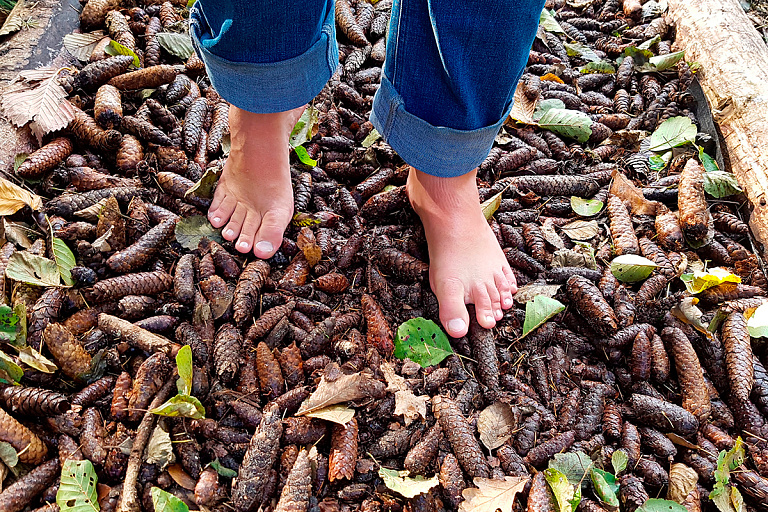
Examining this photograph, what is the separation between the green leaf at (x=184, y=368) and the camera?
1.31 m

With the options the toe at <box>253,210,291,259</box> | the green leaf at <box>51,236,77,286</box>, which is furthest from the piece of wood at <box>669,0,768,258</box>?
the green leaf at <box>51,236,77,286</box>

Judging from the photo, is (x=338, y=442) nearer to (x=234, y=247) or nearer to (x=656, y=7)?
(x=234, y=247)

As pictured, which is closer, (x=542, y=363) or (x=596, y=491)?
(x=596, y=491)

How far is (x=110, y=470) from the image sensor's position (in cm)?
123

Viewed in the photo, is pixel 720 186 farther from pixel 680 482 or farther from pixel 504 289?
pixel 680 482

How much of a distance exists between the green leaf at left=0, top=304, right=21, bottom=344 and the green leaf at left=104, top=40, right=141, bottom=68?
121 centimetres

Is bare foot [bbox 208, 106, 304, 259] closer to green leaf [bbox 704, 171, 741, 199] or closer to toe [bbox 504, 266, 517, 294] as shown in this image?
toe [bbox 504, 266, 517, 294]

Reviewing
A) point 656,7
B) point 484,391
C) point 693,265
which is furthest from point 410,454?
point 656,7

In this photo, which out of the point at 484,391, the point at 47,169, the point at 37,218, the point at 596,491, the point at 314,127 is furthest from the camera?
the point at 314,127

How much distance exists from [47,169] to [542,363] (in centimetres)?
176

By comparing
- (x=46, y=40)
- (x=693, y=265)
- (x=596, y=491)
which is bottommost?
(x=596, y=491)

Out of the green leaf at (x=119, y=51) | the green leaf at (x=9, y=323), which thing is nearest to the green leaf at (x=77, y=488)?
the green leaf at (x=9, y=323)

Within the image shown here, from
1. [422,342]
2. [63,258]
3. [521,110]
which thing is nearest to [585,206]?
[521,110]

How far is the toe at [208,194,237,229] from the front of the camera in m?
1.72
